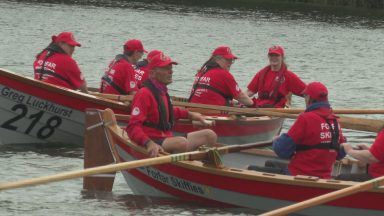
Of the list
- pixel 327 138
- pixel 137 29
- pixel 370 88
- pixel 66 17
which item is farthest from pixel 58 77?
pixel 66 17

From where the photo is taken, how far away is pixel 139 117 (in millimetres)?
13633

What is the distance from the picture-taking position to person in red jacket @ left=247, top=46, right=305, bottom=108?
19.5 meters

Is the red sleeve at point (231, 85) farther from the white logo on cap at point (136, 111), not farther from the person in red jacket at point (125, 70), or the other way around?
the white logo on cap at point (136, 111)

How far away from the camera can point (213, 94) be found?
60.4ft

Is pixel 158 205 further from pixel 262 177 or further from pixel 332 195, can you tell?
pixel 332 195

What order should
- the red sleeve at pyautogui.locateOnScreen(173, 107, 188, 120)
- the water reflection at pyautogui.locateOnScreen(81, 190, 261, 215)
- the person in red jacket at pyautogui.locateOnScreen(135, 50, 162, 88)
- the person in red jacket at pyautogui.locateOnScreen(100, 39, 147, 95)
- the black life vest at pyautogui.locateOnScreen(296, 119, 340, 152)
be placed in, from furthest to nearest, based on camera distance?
the person in red jacket at pyautogui.locateOnScreen(135, 50, 162, 88) → the person in red jacket at pyautogui.locateOnScreen(100, 39, 147, 95) → the red sleeve at pyautogui.locateOnScreen(173, 107, 188, 120) → the water reflection at pyautogui.locateOnScreen(81, 190, 261, 215) → the black life vest at pyautogui.locateOnScreen(296, 119, 340, 152)

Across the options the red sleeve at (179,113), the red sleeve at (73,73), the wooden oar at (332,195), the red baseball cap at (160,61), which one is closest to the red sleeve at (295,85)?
the red sleeve at (73,73)

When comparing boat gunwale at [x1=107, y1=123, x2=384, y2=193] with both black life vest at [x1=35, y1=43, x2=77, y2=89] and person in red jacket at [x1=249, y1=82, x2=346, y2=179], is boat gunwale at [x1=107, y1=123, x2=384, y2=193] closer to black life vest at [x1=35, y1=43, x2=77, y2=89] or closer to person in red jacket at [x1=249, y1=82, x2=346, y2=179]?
person in red jacket at [x1=249, y1=82, x2=346, y2=179]

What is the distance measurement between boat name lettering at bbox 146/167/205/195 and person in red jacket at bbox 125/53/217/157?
37 cm

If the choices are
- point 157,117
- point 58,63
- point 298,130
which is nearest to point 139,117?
point 157,117

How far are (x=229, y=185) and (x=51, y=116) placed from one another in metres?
6.15

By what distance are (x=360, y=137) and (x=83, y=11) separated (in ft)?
129

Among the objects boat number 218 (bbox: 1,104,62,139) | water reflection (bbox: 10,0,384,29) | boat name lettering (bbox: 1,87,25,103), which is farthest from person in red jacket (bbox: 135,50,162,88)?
water reflection (bbox: 10,0,384,29)

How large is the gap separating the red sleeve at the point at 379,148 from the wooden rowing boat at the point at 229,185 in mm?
564
